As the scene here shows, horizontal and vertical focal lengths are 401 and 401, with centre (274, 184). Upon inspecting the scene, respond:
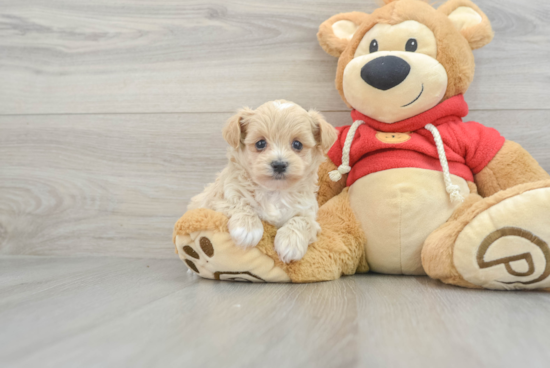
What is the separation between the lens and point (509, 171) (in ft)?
3.82

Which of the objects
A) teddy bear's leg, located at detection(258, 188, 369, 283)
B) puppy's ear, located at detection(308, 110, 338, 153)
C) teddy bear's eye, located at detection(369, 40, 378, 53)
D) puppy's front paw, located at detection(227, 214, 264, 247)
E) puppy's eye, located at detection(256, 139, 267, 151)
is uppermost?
teddy bear's eye, located at detection(369, 40, 378, 53)

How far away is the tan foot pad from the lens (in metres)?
0.89

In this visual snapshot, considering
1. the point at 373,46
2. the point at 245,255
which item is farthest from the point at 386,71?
the point at 245,255

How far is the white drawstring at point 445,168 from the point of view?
111cm

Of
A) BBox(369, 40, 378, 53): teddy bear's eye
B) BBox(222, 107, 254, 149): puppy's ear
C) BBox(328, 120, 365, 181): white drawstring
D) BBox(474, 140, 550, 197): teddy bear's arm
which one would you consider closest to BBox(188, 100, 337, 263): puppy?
BBox(222, 107, 254, 149): puppy's ear

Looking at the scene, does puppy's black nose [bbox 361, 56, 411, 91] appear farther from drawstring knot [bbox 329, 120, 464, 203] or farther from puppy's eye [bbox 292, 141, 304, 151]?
puppy's eye [bbox 292, 141, 304, 151]

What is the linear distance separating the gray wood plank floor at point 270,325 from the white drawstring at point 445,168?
0.24 metres

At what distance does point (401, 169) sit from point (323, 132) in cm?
26

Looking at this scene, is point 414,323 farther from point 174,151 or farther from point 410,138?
point 174,151

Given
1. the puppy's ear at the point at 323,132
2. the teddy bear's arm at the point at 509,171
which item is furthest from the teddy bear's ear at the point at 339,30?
the teddy bear's arm at the point at 509,171

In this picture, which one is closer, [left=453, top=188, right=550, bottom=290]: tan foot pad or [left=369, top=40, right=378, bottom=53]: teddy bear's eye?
[left=453, top=188, right=550, bottom=290]: tan foot pad

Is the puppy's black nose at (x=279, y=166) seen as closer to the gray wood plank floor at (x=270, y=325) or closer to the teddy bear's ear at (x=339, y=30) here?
the gray wood plank floor at (x=270, y=325)

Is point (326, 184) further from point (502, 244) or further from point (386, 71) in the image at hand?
point (502, 244)

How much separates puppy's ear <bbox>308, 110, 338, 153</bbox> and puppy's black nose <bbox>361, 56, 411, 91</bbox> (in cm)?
19
